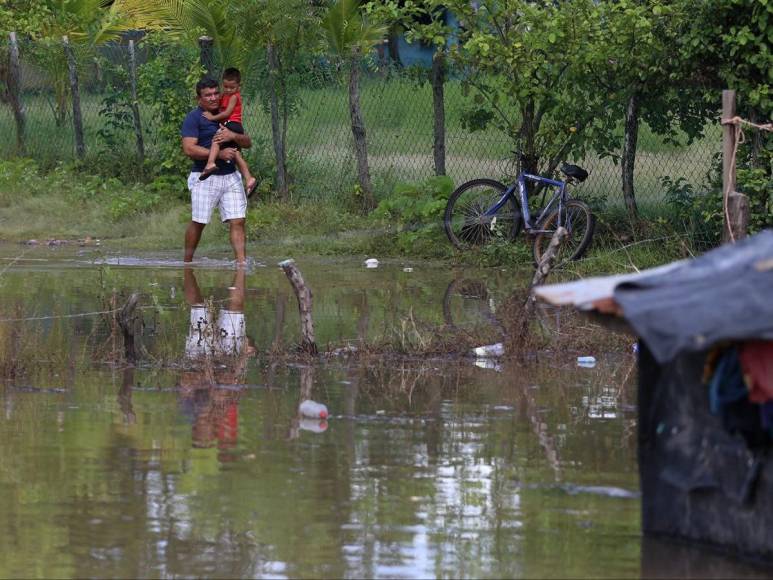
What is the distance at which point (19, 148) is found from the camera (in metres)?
21.0

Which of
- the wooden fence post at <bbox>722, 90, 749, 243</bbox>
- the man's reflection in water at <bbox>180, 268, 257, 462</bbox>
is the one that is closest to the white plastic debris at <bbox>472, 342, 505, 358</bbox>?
the man's reflection in water at <bbox>180, 268, 257, 462</bbox>

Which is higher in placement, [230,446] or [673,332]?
[673,332]

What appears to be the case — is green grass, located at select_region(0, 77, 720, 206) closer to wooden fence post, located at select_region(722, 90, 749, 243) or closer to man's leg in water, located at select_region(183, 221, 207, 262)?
man's leg in water, located at select_region(183, 221, 207, 262)

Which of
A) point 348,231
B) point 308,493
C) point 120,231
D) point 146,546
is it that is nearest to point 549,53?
point 348,231

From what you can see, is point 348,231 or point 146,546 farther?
point 348,231

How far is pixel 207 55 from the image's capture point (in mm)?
18078

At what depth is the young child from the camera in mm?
13984

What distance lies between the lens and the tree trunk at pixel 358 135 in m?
17.2

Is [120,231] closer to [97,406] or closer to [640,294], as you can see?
[97,406]

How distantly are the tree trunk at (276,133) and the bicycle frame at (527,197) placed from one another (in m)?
3.57

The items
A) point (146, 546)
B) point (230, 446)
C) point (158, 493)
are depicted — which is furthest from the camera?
point (230, 446)

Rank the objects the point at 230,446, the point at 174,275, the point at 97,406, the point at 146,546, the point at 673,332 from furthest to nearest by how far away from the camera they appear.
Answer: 1. the point at 174,275
2. the point at 97,406
3. the point at 230,446
4. the point at 146,546
5. the point at 673,332

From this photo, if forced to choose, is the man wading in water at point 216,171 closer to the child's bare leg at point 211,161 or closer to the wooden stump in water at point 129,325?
the child's bare leg at point 211,161

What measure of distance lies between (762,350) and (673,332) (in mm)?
477
